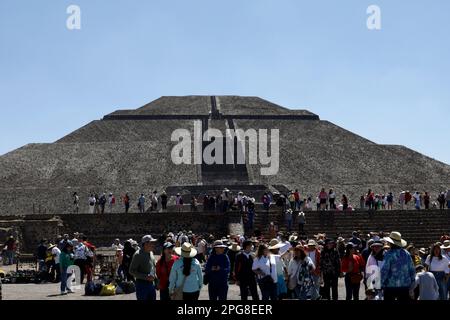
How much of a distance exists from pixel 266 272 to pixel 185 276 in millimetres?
2094

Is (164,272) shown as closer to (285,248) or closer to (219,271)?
(219,271)

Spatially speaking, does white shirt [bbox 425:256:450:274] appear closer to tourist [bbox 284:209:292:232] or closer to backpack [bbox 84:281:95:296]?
backpack [bbox 84:281:95:296]

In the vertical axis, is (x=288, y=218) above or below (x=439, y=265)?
above

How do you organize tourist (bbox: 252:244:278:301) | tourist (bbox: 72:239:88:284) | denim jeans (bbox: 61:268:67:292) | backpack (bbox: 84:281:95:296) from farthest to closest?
1. tourist (bbox: 72:239:88:284)
2. denim jeans (bbox: 61:268:67:292)
3. backpack (bbox: 84:281:95:296)
4. tourist (bbox: 252:244:278:301)

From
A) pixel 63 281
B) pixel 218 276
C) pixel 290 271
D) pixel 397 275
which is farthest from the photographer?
pixel 63 281

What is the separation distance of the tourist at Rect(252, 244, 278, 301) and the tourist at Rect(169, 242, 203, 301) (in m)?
1.89

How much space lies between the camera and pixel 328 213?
3338cm

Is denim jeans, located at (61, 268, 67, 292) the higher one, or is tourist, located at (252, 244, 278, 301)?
tourist, located at (252, 244, 278, 301)

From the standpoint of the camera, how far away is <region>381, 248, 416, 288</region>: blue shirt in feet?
33.8

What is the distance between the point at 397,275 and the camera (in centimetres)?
1031

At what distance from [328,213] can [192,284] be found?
23148 mm

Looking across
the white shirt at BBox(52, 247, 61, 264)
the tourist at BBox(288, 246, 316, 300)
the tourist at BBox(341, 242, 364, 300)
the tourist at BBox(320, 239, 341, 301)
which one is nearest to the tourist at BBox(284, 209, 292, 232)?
the white shirt at BBox(52, 247, 61, 264)

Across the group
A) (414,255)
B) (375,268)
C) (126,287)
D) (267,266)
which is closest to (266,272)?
(267,266)
